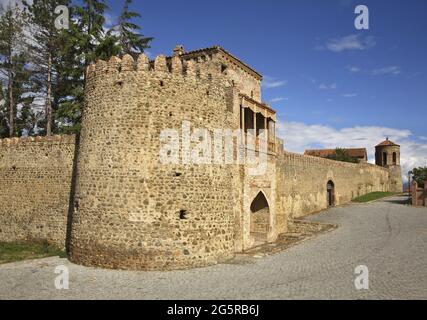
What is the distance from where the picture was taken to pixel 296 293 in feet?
30.2

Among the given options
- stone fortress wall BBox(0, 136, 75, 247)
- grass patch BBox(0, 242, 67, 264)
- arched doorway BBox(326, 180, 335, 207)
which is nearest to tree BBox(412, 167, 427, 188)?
arched doorway BBox(326, 180, 335, 207)

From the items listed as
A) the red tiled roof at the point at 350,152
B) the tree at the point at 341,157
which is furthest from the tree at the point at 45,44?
the red tiled roof at the point at 350,152

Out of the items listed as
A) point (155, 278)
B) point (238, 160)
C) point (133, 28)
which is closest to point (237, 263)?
point (155, 278)

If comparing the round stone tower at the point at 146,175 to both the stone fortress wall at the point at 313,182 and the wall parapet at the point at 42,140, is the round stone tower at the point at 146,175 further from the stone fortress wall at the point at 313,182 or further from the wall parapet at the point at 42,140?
the stone fortress wall at the point at 313,182

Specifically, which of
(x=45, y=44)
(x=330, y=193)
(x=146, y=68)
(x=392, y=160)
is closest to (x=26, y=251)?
(x=146, y=68)

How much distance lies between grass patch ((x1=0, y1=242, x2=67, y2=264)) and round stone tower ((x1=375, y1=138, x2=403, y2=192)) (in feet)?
168

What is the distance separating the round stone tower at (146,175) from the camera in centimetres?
1190

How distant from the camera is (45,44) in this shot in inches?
962

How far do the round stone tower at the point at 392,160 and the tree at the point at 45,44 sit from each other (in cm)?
4807

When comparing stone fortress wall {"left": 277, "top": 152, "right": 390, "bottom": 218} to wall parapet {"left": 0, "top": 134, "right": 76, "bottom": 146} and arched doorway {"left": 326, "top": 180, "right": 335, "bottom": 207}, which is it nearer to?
arched doorway {"left": 326, "top": 180, "right": 335, "bottom": 207}

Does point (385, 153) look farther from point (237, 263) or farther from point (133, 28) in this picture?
point (237, 263)

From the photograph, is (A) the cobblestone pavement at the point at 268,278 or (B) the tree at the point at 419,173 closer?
(A) the cobblestone pavement at the point at 268,278

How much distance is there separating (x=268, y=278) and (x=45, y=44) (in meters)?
21.1

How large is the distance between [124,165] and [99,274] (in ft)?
10.9
